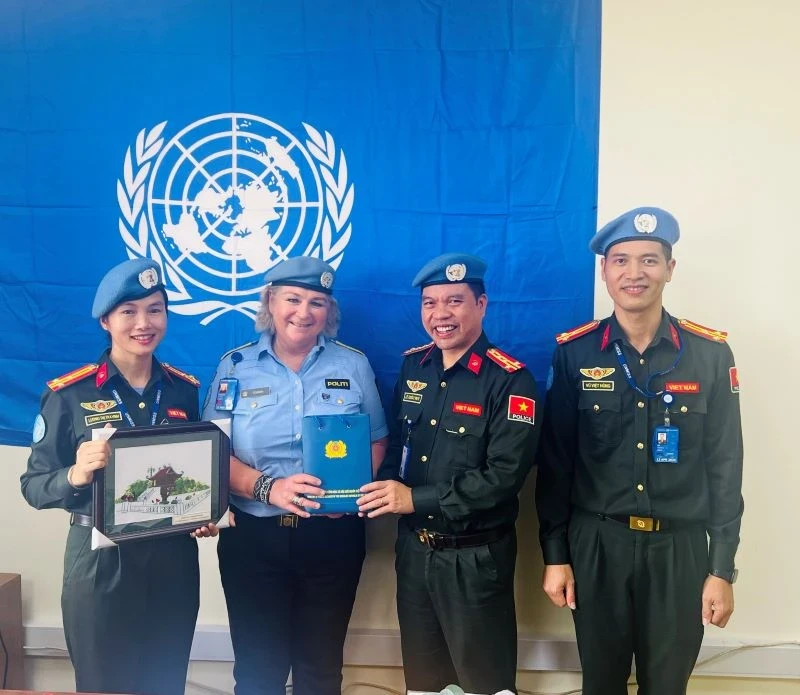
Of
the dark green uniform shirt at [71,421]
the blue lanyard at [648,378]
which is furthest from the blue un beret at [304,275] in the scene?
the blue lanyard at [648,378]

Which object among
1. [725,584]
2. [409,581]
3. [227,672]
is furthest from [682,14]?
[227,672]

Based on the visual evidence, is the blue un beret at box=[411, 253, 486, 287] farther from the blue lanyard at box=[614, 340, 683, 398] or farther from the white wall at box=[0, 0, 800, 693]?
the white wall at box=[0, 0, 800, 693]

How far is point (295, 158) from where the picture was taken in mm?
2127

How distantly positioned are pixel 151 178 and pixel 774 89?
2.31m

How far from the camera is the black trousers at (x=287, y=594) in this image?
180cm

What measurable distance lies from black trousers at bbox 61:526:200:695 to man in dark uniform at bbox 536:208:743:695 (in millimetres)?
1142

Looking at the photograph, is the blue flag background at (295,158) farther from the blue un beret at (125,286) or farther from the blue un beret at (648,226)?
the blue un beret at (125,286)

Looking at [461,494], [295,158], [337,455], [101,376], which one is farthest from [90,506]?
[295,158]

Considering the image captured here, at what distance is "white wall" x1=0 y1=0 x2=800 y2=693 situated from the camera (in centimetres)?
202

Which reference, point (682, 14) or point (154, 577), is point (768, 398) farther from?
point (154, 577)

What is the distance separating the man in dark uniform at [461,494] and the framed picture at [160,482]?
1.45ft

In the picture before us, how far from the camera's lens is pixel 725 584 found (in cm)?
166

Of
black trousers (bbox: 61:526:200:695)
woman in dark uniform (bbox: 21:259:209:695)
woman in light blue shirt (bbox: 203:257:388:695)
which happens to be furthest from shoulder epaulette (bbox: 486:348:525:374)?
black trousers (bbox: 61:526:200:695)

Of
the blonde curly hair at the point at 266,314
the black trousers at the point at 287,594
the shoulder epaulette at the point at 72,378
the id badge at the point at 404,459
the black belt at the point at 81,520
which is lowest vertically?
the black trousers at the point at 287,594
